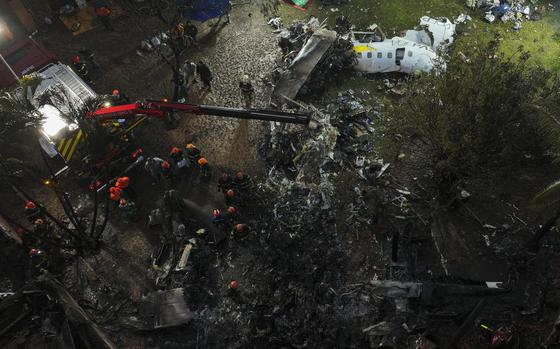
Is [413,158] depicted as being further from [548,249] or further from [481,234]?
[548,249]

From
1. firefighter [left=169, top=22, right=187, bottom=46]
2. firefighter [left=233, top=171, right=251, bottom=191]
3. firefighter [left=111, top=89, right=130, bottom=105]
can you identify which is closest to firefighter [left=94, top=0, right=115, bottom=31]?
firefighter [left=169, top=22, right=187, bottom=46]

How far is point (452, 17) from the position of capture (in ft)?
Answer: 67.2

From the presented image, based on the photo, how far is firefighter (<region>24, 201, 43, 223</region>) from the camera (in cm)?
1306

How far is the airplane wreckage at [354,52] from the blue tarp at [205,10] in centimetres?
397


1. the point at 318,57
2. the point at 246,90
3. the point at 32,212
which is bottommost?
the point at 32,212

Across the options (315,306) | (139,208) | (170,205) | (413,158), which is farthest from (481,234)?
(139,208)

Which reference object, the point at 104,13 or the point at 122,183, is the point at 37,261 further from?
the point at 104,13

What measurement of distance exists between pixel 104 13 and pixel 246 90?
9078 mm

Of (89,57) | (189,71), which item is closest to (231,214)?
(189,71)

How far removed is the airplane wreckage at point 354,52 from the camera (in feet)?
55.2

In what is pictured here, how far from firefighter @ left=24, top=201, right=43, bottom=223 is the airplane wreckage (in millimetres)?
9756

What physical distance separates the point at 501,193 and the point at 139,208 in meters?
13.0

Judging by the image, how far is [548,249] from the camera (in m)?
12.3

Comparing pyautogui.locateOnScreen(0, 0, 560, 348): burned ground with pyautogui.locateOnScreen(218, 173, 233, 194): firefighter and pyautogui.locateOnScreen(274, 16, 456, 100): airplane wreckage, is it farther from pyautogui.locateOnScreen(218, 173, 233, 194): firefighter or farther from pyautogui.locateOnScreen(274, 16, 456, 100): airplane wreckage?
pyautogui.locateOnScreen(274, 16, 456, 100): airplane wreckage
